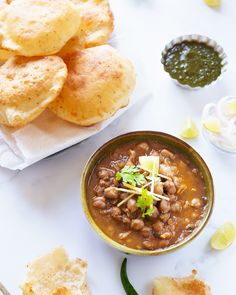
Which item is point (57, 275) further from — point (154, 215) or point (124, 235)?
point (154, 215)

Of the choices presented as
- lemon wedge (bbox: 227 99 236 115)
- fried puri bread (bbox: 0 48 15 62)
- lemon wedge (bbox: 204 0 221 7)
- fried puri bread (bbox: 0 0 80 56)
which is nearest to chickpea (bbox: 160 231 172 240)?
lemon wedge (bbox: 227 99 236 115)

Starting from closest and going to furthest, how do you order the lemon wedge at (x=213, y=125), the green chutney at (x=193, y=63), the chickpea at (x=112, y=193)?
the chickpea at (x=112, y=193) → the lemon wedge at (x=213, y=125) → the green chutney at (x=193, y=63)

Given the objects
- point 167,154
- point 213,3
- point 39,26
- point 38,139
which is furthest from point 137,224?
point 213,3

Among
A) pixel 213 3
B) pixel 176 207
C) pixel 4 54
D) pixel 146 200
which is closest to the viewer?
pixel 146 200

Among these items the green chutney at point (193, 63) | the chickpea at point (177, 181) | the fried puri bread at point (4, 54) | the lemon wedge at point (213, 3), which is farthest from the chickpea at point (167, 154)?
the lemon wedge at point (213, 3)

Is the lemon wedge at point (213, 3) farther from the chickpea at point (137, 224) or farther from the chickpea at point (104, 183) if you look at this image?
the chickpea at point (137, 224)

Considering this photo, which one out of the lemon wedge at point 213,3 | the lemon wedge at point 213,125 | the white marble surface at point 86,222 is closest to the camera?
the white marble surface at point 86,222
